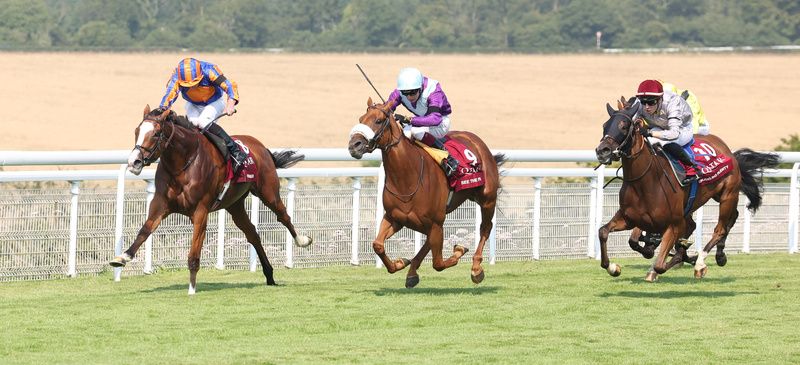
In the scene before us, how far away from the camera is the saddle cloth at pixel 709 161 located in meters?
11.5

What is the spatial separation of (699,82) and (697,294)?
3650cm

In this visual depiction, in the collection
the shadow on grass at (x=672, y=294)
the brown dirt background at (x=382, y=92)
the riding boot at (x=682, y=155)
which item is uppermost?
the brown dirt background at (x=382, y=92)

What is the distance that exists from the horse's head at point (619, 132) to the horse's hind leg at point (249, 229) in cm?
271

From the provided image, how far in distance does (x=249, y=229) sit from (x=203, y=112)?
3.39 ft

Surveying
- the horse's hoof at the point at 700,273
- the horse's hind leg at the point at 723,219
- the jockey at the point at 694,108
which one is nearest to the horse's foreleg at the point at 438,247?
the horse's hoof at the point at 700,273

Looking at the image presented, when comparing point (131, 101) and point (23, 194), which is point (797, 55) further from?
point (23, 194)

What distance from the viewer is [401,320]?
8.67 meters

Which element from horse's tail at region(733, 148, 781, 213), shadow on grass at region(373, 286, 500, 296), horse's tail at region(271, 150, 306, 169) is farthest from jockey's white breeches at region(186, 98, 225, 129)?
horse's tail at region(733, 148, 781, 213)

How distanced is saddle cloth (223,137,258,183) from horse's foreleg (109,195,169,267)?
62 cm

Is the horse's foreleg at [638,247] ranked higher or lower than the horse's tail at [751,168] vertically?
lower

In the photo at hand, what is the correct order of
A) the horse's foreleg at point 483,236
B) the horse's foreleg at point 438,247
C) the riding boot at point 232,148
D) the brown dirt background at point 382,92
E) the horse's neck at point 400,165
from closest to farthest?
1. the horse's neck at point 400,165
2. the horse's foreleg at point 438,247
3. the horse's foreleg at point 483,236
4. the riding boot at point 232,148
5. the brown dirt background at point 382,92

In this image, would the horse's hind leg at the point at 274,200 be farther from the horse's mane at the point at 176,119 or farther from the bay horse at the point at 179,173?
the horse's mane at the point at 176,119

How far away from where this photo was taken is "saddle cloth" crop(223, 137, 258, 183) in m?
10.6

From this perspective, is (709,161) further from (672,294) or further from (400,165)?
(400,165)
